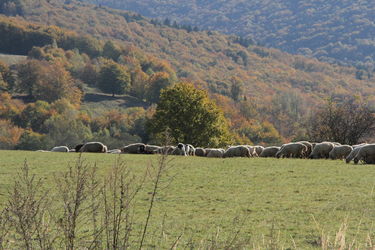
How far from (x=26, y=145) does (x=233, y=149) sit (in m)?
52.0

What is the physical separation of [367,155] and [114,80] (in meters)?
150

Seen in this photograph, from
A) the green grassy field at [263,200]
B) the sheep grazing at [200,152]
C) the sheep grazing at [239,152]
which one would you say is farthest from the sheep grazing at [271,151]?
the green grassy field at [263,200]

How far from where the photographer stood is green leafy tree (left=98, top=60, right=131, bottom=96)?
557 feet

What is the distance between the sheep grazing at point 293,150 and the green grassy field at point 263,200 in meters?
5.67

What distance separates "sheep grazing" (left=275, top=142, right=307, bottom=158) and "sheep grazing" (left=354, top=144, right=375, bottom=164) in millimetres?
6851

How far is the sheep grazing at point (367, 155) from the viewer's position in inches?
1048

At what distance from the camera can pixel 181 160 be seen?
1225 inches

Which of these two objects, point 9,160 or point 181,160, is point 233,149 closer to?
point 181,160

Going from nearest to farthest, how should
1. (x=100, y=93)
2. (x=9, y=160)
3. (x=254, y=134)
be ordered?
1. (x=9, y=160)
2. (x=254, y=134)
3. (x=100, y=93)

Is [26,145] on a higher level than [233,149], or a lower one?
lower

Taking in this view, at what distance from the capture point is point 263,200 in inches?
659

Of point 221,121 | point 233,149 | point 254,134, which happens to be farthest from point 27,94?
point 233,149

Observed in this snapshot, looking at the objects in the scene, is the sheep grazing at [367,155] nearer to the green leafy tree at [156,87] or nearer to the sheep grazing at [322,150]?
the sheep grazing at [322,150]

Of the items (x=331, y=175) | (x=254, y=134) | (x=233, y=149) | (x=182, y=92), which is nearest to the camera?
(x=331, y=175)
